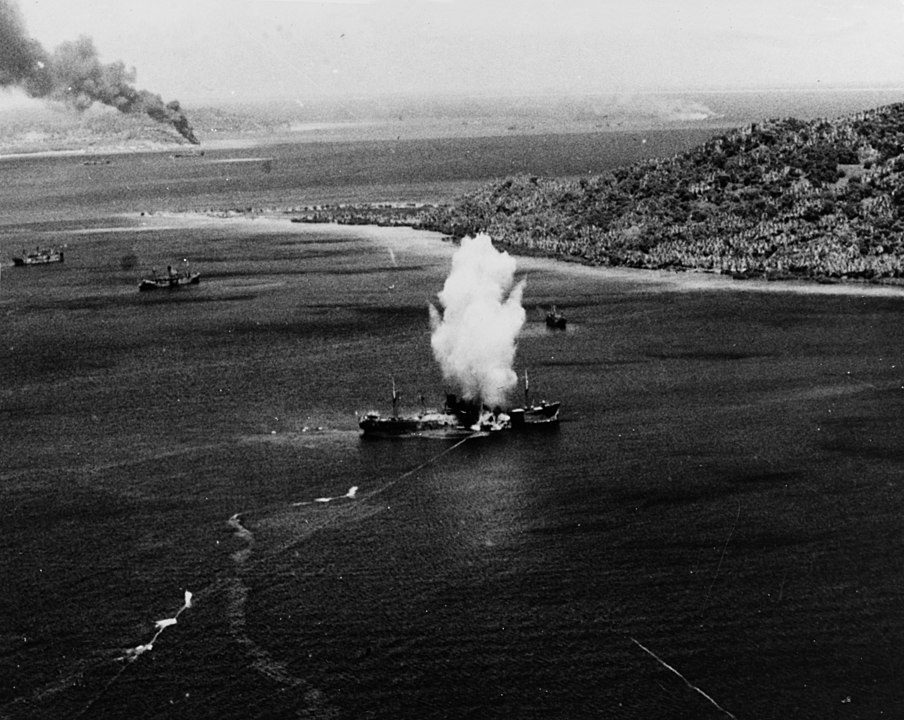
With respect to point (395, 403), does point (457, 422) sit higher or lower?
lower

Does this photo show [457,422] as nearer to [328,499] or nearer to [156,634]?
[328,499]

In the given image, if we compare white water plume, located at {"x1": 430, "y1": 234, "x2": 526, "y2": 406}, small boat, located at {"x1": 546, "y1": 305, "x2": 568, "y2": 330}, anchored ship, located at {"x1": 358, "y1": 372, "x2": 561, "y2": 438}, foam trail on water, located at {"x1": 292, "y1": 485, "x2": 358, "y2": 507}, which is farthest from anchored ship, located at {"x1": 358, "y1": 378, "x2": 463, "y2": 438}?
small boat, located at {"x1": 546, "y1": 305, "x2": 568, "y2": 330}

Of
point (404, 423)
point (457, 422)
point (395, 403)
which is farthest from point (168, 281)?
point (457, 422)

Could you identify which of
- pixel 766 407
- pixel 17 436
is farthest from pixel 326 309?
pixel 766 407

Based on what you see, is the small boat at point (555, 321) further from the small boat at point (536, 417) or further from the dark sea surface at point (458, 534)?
the small boat at point (536, 417)

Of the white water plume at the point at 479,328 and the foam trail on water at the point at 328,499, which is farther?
the white water plume at the point at 479,328

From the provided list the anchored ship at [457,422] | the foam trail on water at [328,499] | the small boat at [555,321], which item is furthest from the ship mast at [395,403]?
the small boat at [555,321]
